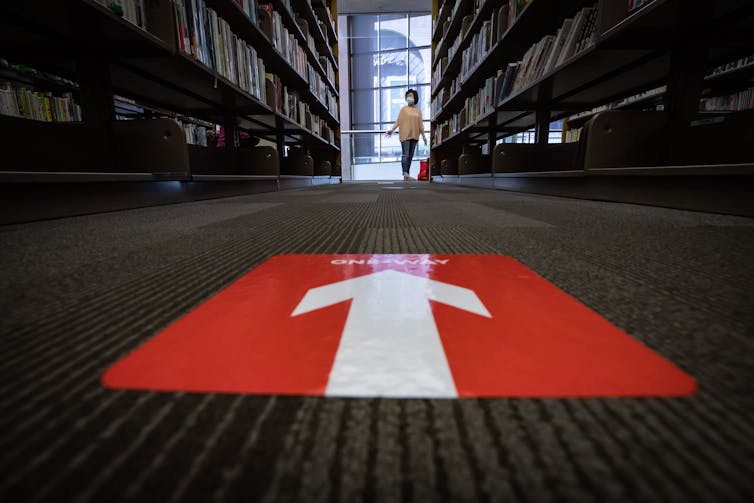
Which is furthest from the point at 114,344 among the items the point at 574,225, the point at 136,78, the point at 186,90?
the point at 186,90

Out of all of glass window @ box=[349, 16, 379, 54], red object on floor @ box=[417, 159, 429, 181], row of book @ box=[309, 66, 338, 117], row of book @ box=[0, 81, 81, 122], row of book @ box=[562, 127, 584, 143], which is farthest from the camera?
→ glass window @ box=[349, 16, 379, 54]

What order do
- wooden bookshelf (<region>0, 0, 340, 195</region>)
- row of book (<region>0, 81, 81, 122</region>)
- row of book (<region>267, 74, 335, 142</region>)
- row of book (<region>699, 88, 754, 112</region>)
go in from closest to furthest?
wooden bookshelf (<region>0, 0, 340, 195</region>) → row of book (<region>0, 81, 81, 122</region>) → row of book (<region>699, 88, 754, 112</region>) → row of book (<region>267, 74, 335, 142</region>)

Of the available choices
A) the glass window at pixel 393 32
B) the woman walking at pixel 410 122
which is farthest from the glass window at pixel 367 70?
the woman walking at pixel 410 122

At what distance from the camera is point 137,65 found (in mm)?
1736

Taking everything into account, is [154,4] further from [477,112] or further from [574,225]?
[477,112]

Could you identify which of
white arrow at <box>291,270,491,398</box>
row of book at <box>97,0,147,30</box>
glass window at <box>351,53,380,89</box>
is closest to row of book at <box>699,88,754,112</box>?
white arrow at <box>291,270,491,398</box>

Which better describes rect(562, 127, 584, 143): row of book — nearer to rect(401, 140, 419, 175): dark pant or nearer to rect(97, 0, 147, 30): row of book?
rect(401, 140, 419, 175): dark pant

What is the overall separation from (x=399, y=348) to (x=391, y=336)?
0.07 ft

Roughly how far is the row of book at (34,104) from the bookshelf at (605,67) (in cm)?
296

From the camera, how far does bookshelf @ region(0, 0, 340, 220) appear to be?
128 centimetres

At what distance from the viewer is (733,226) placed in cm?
89

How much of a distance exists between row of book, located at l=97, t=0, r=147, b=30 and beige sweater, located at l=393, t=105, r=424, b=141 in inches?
168

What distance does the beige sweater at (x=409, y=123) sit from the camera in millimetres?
5422

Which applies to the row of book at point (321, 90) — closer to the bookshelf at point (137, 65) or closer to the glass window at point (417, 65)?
the bookshelf at point (137, 65)
